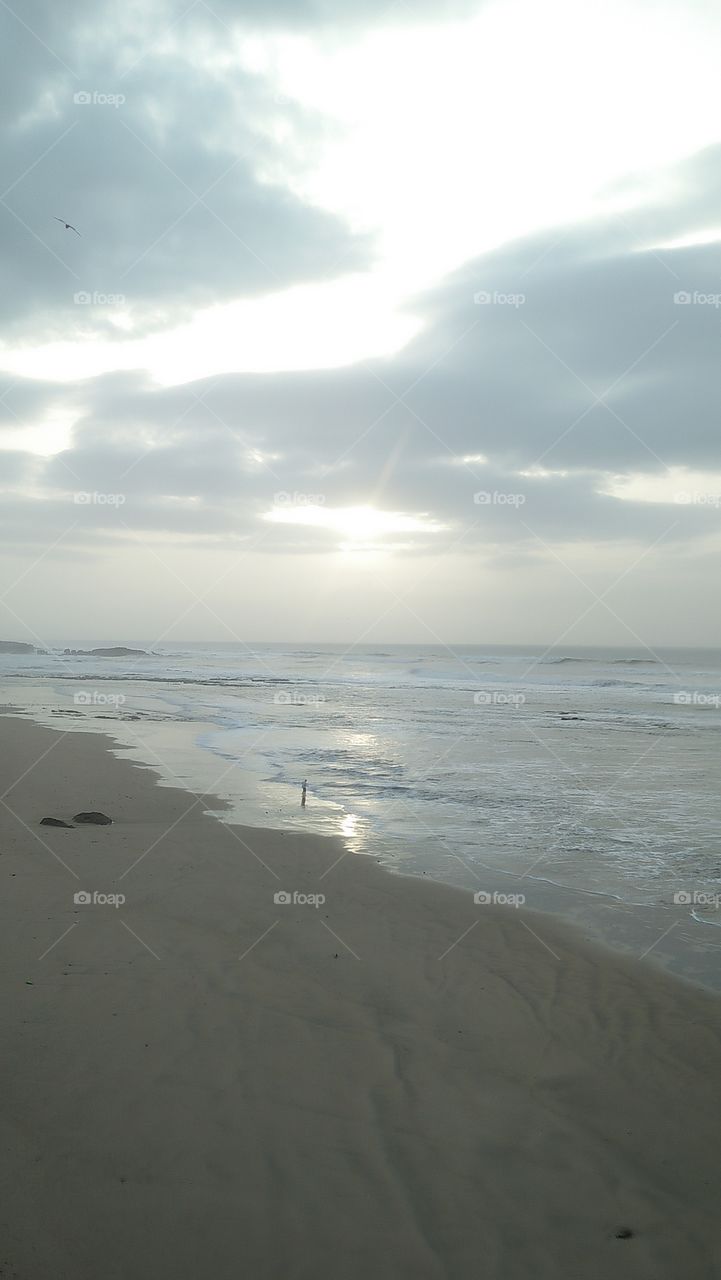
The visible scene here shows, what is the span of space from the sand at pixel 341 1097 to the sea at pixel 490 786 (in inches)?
54.3

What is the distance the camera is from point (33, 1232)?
3.30 meters

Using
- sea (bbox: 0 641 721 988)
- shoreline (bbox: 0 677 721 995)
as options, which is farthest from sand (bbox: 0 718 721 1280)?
sea (bbox: 0 641 721 988)

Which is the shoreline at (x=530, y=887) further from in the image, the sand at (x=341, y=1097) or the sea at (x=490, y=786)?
the sand at (x=341, y=1097)

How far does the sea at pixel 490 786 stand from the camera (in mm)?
8648

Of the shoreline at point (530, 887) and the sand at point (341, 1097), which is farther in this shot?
the shoreline at point (530, 887)

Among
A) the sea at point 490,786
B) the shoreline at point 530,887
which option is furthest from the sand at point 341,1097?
the sea at point 490,786

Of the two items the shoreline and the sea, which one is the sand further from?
the sea

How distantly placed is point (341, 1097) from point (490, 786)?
11339 mm

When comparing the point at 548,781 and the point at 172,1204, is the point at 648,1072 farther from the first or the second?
the point at 548,781

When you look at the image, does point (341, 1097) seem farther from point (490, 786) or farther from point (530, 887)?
point (490, 786)

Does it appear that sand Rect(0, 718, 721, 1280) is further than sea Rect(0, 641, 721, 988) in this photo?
No

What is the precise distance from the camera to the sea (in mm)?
8648

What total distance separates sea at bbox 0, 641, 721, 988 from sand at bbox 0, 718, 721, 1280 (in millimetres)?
1380

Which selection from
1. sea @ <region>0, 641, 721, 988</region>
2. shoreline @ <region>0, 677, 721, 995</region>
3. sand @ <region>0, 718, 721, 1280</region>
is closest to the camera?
sand @ <region>0, 718, 721, 1280</region>
